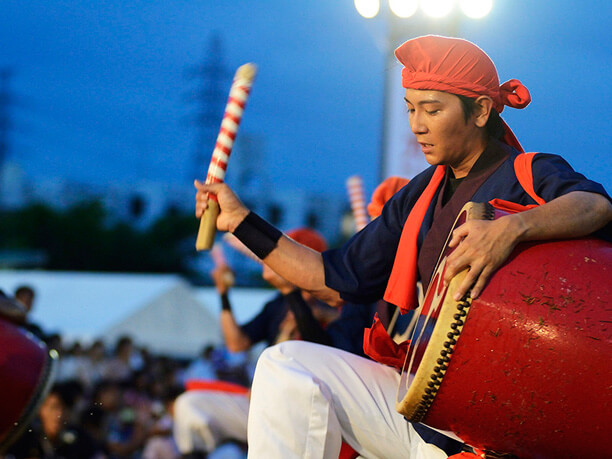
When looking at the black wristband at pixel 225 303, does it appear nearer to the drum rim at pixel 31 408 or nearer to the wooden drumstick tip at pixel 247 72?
the drum rim at pixel 31 408

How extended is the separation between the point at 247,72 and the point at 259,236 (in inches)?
17.3

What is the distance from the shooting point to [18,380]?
7.73 feet

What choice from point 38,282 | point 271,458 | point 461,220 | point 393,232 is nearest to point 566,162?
point 461,220

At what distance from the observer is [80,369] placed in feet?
31.8

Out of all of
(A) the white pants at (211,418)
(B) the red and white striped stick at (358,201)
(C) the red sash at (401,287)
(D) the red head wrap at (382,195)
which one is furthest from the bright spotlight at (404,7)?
(C) the red sash at (401,287)

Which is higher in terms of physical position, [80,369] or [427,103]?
[427,103]

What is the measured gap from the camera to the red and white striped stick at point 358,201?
12.9ft

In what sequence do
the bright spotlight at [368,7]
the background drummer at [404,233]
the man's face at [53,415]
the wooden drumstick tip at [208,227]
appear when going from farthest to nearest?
1. the bright spotlight at [368,7]
2. the man's face at [53,415]
3. the wooden drumstick tip at [208,227]
4. the background drummer at [404,233]

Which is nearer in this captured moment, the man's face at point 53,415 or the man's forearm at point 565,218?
the man's forearm at point 565,218

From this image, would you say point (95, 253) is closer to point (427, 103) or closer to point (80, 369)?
point (80, 369)

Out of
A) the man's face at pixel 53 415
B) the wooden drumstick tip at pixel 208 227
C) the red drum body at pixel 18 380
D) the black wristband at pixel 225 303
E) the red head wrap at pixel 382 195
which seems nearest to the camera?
the wooden drumstick tip at pixel 208 227

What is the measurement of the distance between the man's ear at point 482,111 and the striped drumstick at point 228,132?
0.60 metres

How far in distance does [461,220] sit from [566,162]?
1.16 ft

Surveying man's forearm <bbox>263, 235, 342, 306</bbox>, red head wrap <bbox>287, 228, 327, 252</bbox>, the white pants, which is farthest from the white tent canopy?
man's forearm <bbox>263, 235, 342, 306</bbox>
